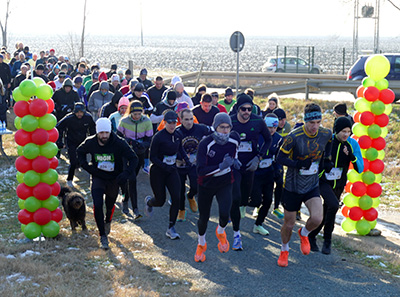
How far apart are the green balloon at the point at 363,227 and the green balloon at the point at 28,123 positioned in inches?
221

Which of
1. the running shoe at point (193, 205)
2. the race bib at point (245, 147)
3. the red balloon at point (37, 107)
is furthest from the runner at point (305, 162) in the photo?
the red balloon at point (37, 107)

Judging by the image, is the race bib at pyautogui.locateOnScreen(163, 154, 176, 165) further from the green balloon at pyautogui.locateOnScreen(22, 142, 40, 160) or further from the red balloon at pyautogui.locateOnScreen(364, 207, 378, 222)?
the red balloon at pyautogui.locateOnScreen(364, 207, 378, 222)

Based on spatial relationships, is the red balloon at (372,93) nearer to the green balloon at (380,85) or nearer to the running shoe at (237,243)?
the green balloon at (380,85)

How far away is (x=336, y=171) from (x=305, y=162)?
3.73 feet

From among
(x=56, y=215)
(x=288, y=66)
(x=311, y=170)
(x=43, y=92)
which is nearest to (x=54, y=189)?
(x=56, y=215)

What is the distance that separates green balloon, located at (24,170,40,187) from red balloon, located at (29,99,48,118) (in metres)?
0.88

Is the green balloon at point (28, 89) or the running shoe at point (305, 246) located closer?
the running shoe at point (305, 246)

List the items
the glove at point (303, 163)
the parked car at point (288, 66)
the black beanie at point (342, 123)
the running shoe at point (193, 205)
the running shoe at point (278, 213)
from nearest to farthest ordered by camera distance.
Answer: the glove at point (303, 163) < the black beanie at point (342, 123) < the running shoe at point (278, 213) < the running shoe at point (193, 205) < the parked car at point (288, 66)

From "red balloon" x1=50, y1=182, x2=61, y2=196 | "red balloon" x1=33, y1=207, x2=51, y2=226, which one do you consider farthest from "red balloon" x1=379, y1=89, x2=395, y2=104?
"red balloon" x1=33, y1=207, x2=51, y2=226

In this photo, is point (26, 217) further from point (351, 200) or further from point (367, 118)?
point (367, 118)

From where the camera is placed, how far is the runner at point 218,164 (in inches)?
293

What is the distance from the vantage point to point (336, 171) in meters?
8.20

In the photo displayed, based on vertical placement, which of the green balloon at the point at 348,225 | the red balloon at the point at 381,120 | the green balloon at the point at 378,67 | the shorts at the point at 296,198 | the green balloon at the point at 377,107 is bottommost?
the green balloon at the point at 348,225

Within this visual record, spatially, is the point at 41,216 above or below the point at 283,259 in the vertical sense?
above
